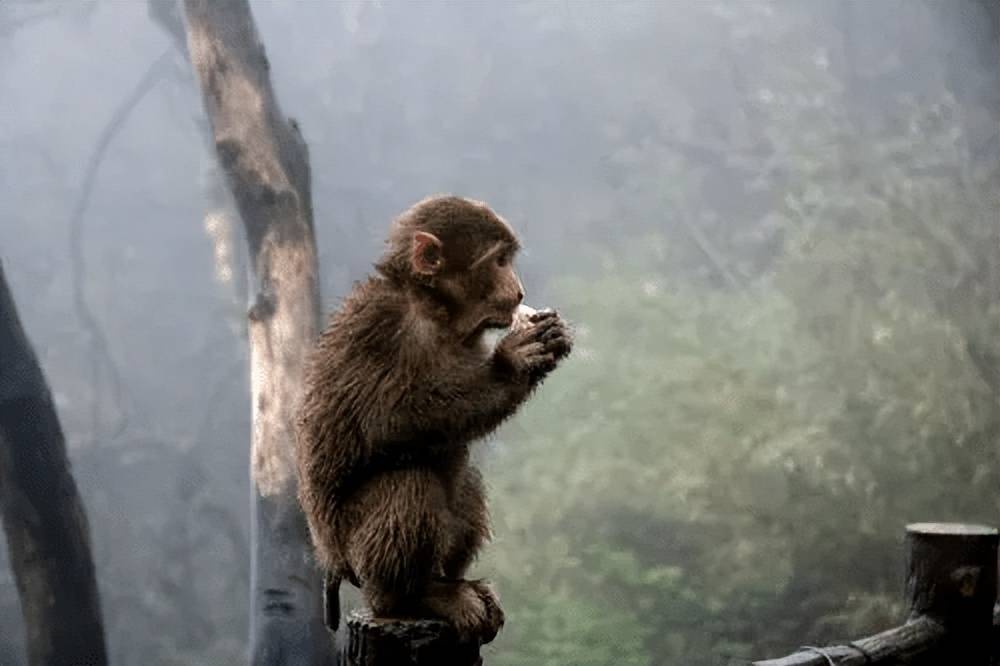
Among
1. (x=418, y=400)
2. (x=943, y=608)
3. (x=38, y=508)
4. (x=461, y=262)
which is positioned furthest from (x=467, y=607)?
(x=38, y=508)

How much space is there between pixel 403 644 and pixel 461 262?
2.28ft

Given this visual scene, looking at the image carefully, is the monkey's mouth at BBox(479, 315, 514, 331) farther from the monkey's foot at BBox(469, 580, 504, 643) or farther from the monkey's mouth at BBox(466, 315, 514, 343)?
the monkey's foot at BBox(469, 580, 504, 643)

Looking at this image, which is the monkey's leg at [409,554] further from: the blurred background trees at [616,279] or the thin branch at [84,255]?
the thin branch at [84,255]

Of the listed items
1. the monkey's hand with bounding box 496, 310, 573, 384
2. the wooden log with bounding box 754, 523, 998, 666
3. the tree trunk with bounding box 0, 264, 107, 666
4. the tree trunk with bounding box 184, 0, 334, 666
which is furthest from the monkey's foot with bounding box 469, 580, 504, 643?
the tree trunk with bounding box 0, 264, 107, 666

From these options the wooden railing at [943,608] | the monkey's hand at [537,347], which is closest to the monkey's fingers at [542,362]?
the monkey's hand at [537,347]

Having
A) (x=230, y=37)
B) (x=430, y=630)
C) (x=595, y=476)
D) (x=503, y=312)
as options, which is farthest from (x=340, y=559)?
(x=595, y=476)

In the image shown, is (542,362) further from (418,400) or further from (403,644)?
(403,644)

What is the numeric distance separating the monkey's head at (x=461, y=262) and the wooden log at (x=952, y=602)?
1.65 metres

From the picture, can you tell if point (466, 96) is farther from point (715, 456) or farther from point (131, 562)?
point (131, 562)

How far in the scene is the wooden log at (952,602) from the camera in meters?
2.88

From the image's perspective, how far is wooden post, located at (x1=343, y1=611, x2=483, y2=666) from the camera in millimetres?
1692

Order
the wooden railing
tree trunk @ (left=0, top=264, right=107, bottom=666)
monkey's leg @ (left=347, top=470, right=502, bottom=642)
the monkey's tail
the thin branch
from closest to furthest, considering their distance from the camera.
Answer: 1. monkey's leg @ (left=347, top=470, right=502, bottom=642)
2. the monkey's tail
3. the wooden railing
4. tree trunk @ (left=0, top=264, right=107, bottom=666)
5. the thin branch

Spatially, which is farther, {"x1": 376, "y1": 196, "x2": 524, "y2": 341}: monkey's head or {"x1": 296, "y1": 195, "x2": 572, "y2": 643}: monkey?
{"x1": 376, "y1": 196, "x2": 524, "y2": 341}: monkey's head

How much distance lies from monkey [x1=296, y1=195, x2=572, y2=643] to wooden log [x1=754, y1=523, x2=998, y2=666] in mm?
1566
